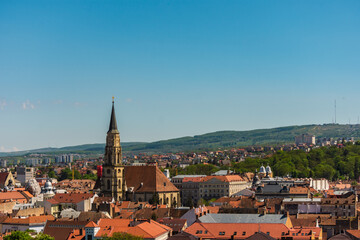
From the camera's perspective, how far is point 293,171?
186375 mm

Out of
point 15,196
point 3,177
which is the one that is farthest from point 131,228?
point 3,177

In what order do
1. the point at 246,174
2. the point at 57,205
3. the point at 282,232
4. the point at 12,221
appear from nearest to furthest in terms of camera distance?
the point at 282,232 < the point at 12,221 < the point at 57,205 < the point at 246,174

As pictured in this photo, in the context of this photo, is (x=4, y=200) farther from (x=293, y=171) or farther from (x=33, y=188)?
(x=293, y=171)

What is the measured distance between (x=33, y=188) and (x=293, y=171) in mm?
76213

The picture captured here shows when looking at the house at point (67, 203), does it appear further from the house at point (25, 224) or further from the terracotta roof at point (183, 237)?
the terracotta roof at point (183, 237)

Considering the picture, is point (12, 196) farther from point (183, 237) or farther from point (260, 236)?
point (260, 236)

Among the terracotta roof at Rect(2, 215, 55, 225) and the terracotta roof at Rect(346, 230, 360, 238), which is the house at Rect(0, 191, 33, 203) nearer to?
the terracotta roof at Rect(2, 215, 55, 225)

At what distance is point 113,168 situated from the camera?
376 ft

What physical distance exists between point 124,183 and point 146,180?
405 centimetres

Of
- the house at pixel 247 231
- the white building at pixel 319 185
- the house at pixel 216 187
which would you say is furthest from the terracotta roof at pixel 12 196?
the white building at pixel 319 185

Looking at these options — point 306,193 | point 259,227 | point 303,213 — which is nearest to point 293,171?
point 306,193

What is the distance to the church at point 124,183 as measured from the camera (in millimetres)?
114562

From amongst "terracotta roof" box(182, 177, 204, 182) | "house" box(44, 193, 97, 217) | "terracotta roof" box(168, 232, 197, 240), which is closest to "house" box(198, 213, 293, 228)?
"terracotta roof" box(168, 232, 197, 240)

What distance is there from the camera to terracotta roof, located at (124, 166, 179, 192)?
11688cm
